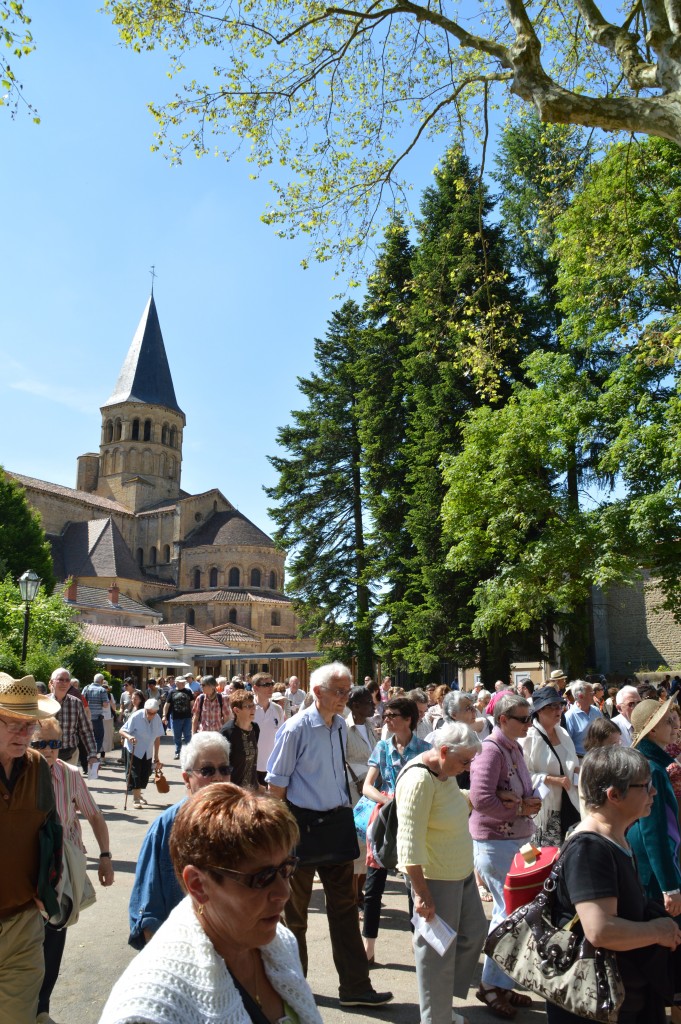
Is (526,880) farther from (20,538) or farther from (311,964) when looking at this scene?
(20,538)

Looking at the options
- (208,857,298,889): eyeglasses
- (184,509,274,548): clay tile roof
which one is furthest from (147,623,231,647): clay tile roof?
(208,857,298,889): eyeglasses

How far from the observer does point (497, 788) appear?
17.7 feet

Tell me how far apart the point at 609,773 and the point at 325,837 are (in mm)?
2633

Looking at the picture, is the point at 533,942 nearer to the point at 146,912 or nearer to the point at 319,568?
the point at 146,912

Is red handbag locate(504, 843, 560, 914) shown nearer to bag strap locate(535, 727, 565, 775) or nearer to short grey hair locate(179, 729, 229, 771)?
short grey hair locate(179, 729, 229, 771)

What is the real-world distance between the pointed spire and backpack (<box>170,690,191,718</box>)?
226 feet

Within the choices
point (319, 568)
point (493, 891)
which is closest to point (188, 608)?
point (319, 568)

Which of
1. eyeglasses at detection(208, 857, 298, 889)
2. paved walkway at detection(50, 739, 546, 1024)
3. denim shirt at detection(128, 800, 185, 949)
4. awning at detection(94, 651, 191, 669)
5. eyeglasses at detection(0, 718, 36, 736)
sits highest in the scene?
awning at detection(94, 651, 191, 669)

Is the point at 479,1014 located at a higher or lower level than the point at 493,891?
lower

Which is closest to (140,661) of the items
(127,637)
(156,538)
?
(127,637)

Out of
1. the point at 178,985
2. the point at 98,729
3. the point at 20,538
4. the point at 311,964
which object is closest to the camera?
the point at 178,985

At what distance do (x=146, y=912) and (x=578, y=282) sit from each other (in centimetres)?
2090

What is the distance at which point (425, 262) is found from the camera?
1197 inches

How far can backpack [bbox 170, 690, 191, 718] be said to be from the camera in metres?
18.3
